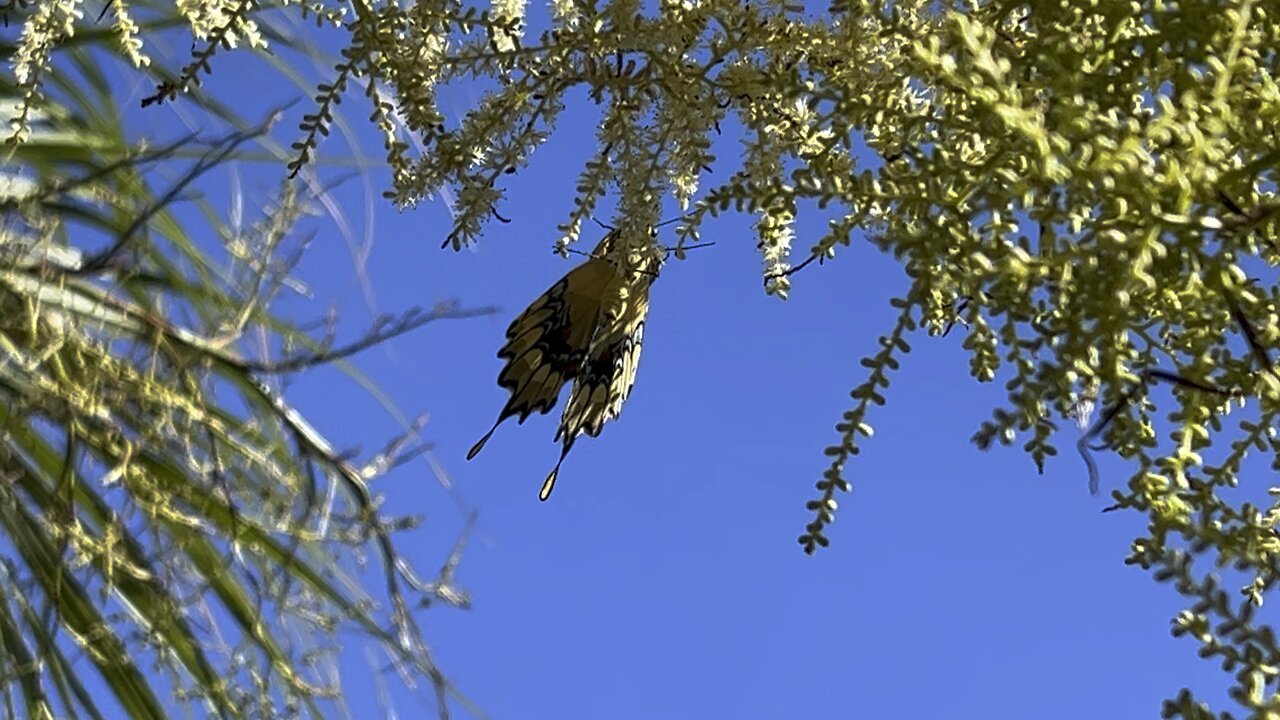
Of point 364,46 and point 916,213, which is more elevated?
point 364,46

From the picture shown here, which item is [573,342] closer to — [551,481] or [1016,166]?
[551,481]

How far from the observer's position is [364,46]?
0.56 meters

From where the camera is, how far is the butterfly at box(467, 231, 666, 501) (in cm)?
68

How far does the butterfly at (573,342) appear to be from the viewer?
26.9 inches

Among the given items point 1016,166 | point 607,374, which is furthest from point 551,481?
point 1016,166

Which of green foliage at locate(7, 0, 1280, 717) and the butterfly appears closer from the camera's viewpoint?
green foliage at locate(7, 0, 1280, 717)

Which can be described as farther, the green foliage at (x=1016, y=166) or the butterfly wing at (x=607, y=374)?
the butterfly wing at (x=607, y=374)

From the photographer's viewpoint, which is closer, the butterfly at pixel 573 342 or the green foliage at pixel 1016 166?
the green foliage at pixel 1016 166

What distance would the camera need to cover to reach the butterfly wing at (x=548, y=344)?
Answer: 71cm

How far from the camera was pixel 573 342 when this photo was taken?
0.71 meters

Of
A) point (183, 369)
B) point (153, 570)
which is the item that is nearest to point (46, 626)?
point (153, 570)

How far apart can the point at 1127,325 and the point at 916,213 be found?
0.09m

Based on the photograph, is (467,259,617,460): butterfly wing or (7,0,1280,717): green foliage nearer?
(7,0,1280,717): green foliage

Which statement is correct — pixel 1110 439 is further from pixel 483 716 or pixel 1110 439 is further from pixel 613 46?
pixel 483 716
